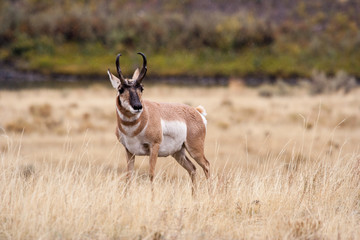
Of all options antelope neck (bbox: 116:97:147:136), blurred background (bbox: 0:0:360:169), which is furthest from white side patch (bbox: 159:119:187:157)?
blurred background (bbox: 0:0:360:169)

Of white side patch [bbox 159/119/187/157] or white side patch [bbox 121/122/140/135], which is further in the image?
white side patch [bbox 159/119/187/157]

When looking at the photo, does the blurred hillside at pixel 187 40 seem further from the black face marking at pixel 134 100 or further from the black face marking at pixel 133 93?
the black face marking at pixel 134 100

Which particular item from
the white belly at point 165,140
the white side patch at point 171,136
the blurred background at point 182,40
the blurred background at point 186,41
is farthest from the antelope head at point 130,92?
Answer: the blurred background at point 186,41

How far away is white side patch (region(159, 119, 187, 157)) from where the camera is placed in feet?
23.9

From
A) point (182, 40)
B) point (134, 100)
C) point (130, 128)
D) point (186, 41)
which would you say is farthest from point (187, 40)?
point (134, 100)

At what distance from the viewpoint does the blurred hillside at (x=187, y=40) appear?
215 ft

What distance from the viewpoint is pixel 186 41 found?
72062mm

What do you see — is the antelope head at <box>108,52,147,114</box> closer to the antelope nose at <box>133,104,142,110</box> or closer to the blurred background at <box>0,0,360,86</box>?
the antelope nose at <box>133,104,142,110</box>

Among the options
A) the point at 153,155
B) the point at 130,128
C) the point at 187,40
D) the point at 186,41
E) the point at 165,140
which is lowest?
the point at 186,41

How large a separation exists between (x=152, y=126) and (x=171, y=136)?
1.63ft

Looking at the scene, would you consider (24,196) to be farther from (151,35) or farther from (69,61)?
(151,35)

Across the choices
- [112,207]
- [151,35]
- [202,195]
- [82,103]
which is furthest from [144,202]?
[151,35]

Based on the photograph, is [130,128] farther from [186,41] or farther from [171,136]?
[186,41]

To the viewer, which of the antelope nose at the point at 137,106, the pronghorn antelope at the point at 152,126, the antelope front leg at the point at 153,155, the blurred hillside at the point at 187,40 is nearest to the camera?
the antelope nose at the point at 137,106
